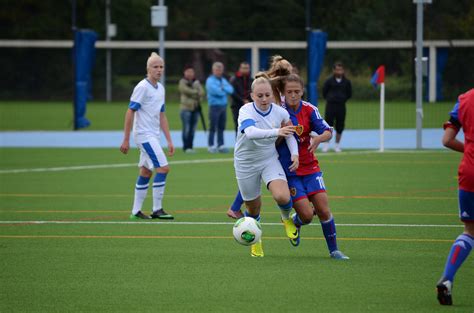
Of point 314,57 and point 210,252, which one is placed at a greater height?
point 314,57

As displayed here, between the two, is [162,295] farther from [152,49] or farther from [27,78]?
[152,49]

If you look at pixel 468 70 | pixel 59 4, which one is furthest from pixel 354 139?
pixel 59 4

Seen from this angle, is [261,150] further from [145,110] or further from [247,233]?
[145,110]

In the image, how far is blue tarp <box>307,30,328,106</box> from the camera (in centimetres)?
3058

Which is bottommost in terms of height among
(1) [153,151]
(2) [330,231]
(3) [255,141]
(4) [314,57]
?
(2) [330,231]

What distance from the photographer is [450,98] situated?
37406 millimetres

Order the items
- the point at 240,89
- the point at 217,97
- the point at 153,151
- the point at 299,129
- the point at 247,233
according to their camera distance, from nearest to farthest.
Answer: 1. the point at 299,129
2. the point at 247,233
3. the point at 153,151
4. the point at 240,89
5. the point at 217,97

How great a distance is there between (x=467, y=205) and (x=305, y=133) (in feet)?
8.76

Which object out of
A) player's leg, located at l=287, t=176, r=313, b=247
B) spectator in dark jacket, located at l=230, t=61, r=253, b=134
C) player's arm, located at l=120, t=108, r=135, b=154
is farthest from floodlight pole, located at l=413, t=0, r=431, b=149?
player's leg, located at l=287, t=176, r=313, b=247

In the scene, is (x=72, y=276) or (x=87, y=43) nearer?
(x=72, y=276)

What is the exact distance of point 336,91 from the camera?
2398 cm

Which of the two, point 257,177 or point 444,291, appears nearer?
point 444,291

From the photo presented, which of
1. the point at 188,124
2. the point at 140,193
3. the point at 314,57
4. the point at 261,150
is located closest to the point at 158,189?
the point at 140,193

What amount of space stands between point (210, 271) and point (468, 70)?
29146mm
